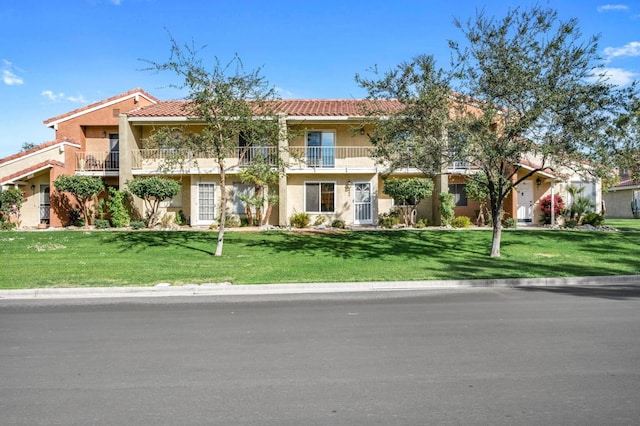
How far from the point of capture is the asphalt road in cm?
429

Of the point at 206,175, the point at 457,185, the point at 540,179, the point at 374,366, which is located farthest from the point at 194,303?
the point at 540,179

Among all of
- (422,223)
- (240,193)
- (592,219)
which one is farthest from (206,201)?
(592,219)

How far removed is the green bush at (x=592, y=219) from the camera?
25453 millimetres

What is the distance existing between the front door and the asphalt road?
1998cm

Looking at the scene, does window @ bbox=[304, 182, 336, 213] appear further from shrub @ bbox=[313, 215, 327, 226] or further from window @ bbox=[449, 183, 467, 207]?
window @ bbox=[449, 183, 467, 207]

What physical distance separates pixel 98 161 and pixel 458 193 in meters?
20.7

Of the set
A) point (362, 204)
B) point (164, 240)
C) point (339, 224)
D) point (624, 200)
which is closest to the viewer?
point (164, 240)

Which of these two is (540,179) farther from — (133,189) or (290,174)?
(133,189)

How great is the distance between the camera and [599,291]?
1104 cm

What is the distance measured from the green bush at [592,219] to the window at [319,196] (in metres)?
13.5

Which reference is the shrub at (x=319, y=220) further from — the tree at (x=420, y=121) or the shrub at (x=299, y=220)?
the tree at (x=420, y=121)

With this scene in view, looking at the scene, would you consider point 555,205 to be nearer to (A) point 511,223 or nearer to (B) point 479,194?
(A) point 511,223

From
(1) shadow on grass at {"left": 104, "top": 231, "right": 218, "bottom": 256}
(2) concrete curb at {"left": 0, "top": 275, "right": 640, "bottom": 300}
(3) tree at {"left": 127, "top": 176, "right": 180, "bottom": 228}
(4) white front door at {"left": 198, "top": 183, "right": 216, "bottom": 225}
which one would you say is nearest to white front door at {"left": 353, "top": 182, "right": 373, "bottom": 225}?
(4) white front door at {"left": 198, "top": 183, "right": 216, "bottom": 225}

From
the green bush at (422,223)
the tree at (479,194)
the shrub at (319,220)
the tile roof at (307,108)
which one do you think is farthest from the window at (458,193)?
the shrub at (319,220)
